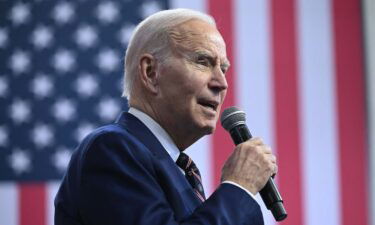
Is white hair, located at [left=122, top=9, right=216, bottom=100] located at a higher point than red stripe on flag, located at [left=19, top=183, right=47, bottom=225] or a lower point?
higher

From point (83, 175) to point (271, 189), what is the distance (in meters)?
0.35

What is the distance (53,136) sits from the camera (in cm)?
239

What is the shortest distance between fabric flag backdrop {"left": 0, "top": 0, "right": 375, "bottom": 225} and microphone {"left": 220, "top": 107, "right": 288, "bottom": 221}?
116 cm

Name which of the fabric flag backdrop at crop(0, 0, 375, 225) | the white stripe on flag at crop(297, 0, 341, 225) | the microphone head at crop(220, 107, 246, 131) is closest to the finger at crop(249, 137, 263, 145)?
the microphone head at crop(220, 107, 246, 131)

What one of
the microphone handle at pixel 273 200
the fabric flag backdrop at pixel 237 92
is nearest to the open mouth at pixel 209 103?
the microphone handle at pixel 273 200

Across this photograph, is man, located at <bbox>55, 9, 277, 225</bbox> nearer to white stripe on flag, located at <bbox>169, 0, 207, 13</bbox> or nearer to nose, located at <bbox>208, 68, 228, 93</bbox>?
nose, located at <bbox>208, 68, 228, 93</bbox>

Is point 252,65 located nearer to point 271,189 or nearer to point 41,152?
point 41,152

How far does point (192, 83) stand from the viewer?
1.21 metres

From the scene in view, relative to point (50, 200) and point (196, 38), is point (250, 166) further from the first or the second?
point (50, 200)

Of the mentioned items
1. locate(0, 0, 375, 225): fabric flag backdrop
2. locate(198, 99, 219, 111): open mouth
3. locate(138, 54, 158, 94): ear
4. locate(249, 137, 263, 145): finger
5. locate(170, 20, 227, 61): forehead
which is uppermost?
locate(170, 20, 227, 61): forehead

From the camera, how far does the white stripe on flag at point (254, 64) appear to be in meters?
2.47

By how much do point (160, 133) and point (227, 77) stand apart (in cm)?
129

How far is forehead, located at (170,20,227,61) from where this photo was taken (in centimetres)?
124

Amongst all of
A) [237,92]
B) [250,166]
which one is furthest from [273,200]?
[237,92]
